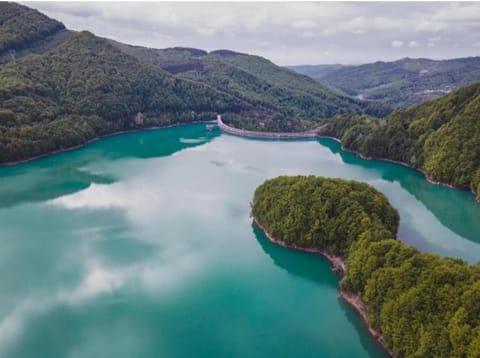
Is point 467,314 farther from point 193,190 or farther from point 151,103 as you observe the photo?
point 151,103

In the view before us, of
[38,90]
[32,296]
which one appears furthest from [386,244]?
[38,90]

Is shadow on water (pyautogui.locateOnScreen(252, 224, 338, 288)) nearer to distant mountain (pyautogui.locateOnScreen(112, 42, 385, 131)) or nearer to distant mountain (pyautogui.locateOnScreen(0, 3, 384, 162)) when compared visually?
distant mountain (pyautogui.locateOnScreen(0, 3, 384, 162))

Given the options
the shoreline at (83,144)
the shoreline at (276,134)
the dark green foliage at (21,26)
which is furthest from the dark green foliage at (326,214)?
the dark green foliage at (21,26)


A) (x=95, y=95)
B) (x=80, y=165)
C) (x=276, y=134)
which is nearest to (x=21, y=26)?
(x=95, y=95)

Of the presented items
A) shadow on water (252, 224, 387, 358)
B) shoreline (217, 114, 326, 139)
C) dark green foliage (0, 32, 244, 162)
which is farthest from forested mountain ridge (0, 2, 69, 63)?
shadow on water (252, 224, 387, 358)

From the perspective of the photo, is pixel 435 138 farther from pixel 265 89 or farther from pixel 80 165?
pixel 265 89
